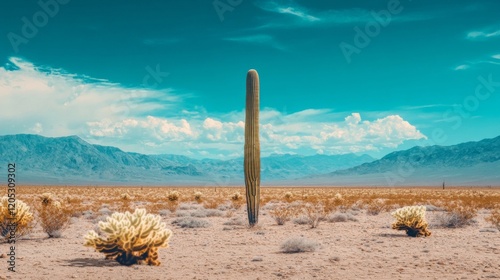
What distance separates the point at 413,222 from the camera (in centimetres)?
1514

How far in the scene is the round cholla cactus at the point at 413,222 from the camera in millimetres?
15109

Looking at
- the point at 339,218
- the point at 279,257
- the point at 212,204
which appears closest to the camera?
the point at 279,257

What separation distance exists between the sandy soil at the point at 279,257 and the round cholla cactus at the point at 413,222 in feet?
0.94

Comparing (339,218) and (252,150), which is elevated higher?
(252,150)

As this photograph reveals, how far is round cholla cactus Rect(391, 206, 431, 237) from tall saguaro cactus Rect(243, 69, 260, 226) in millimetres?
5043

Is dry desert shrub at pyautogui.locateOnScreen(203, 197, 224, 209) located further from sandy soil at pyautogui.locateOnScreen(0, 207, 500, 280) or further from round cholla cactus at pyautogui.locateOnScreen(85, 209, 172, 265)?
round cholla cactus at pyautogui.locateOnScreen(85, 209, 172, 265)

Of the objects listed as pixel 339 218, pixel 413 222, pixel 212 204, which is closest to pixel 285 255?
pixel 413 222

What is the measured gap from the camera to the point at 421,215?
1524 cm

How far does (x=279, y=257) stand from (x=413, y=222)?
569cm

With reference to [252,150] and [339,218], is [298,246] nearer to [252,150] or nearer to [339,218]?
[252,150]

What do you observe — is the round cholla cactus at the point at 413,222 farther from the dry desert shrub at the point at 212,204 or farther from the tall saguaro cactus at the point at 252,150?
the dry desert shrub at the point at 212,204

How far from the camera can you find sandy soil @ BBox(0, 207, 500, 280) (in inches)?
379

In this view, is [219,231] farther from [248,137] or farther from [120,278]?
[120,278]

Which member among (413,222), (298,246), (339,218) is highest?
(413,222)
